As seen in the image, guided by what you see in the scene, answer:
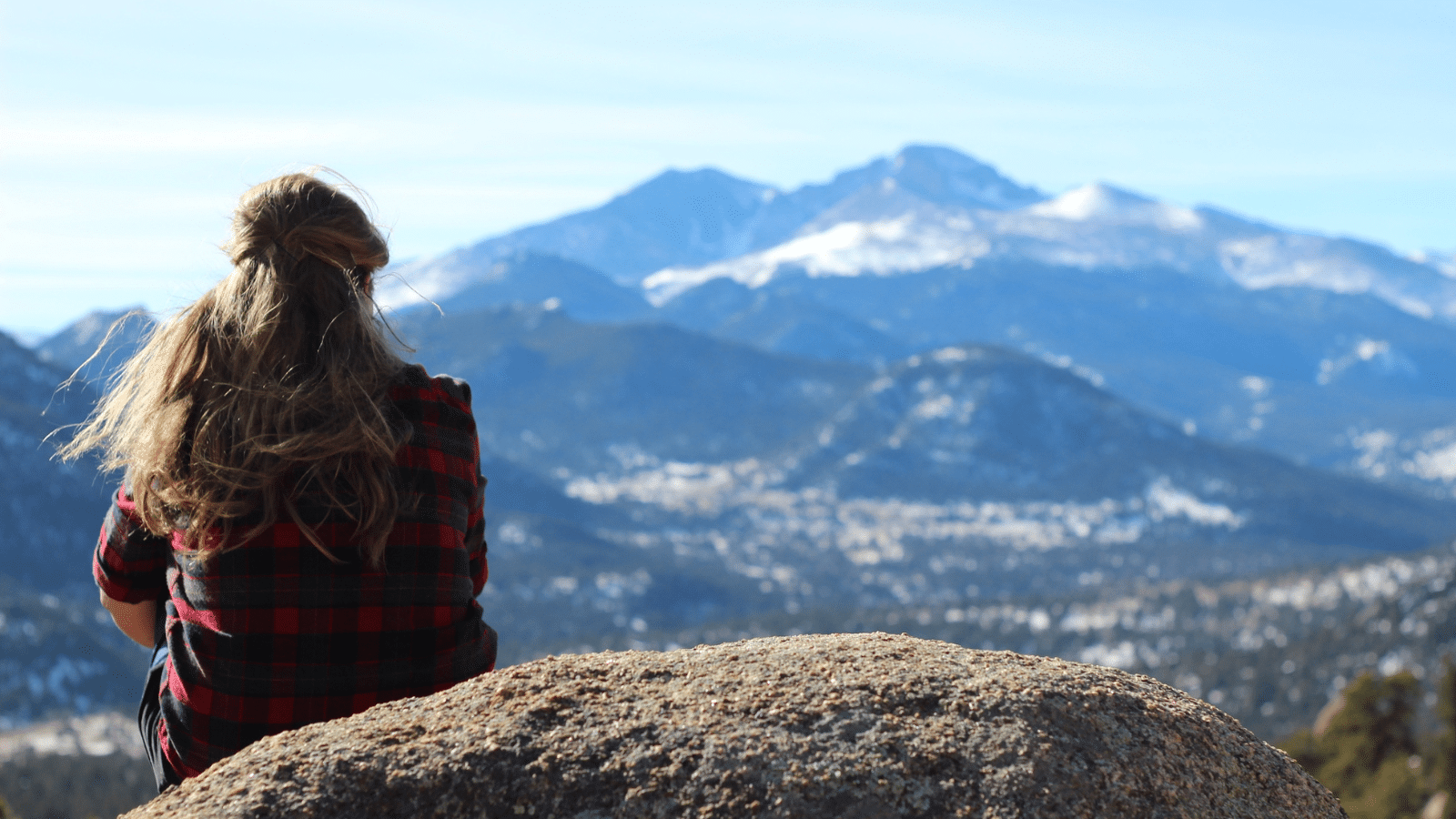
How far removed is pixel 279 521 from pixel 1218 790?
13.8ft

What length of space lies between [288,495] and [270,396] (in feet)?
1.45

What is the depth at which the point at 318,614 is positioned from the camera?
5.33 meters

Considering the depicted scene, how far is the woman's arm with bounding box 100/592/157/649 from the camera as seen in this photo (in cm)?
602

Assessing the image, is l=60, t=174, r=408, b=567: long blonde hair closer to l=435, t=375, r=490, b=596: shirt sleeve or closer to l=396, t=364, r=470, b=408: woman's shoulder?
l=396, t=364, r=470, b=408: woman's shoulder

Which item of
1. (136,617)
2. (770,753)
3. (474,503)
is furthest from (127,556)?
(770,753)

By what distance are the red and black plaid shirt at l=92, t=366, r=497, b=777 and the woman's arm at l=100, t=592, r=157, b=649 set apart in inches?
10.2

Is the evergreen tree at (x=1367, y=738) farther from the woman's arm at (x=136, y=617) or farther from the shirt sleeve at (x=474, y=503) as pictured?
the woman's arm at (x=136, y=617)

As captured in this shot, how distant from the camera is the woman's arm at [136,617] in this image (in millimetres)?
6020

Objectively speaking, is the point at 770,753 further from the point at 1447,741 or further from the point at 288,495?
the point at 1447,741

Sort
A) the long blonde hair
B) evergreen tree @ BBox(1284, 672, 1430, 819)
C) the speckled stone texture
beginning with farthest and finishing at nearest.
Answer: evergreen tree @ BBox(1284, 672, 1430, 819)
the long blonde hair
the speckled stone texture

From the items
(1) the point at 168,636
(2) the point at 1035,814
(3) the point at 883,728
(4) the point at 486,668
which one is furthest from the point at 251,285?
(2) the point at 1035,814

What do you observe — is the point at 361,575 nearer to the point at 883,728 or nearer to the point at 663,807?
the point at 663,807

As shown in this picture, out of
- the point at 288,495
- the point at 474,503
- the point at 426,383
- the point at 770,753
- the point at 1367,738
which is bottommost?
the point at 1367,738

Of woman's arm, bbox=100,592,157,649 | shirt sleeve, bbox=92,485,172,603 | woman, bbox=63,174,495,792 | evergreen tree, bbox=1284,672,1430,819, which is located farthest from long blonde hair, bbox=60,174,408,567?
evergreen tree, bbox=1284,672,1430,819
